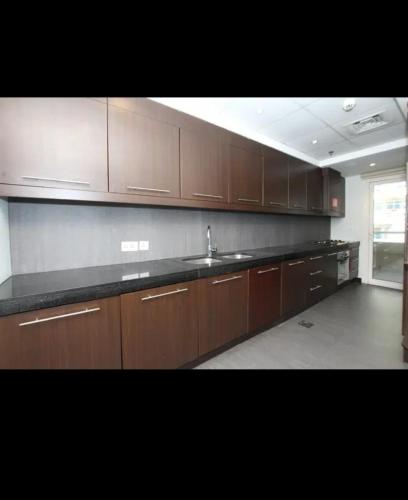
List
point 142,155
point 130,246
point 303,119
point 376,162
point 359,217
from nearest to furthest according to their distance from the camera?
1. point 142,155
2. point 130,246
3. point 303,119
4. point 376,162
5. point 359,217

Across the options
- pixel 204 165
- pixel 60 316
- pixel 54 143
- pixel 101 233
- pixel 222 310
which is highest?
pixel 204 165

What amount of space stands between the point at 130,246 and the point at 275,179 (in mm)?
1984

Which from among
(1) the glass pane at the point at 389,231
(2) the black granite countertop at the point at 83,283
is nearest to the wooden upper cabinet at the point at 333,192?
(1) the glass pane at the point at 389,231

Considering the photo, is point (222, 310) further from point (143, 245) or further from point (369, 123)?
point (369, 123)

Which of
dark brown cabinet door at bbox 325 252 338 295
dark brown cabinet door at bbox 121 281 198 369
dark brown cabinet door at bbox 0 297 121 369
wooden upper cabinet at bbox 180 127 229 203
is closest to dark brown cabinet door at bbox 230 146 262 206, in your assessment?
wooden upper cabinet at bbox 180 127 229 203

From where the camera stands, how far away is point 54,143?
122cm

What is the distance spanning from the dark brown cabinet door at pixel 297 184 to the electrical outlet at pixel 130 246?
219cm

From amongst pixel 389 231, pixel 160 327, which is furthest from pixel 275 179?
pixel 389 231

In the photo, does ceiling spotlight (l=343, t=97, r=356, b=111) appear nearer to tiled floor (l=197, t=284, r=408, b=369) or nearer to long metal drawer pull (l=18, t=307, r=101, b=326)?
tiled floor (l=197, t=284, r=408, b=369)

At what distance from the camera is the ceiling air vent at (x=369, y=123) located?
2.36 metres

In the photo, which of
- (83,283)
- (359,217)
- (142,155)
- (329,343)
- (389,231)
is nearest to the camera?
(83,283)
